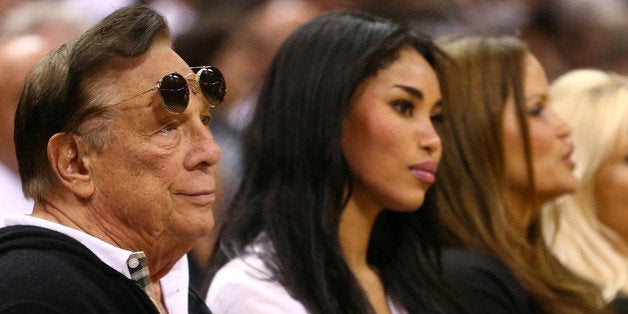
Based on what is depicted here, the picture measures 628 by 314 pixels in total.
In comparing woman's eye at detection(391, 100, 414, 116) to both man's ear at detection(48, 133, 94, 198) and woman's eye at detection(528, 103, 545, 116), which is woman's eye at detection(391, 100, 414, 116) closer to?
woman's eye at detection(528, 103, 545, 116)

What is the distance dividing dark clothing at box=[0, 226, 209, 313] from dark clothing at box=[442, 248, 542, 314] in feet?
4.96

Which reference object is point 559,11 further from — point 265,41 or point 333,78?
point 333,78

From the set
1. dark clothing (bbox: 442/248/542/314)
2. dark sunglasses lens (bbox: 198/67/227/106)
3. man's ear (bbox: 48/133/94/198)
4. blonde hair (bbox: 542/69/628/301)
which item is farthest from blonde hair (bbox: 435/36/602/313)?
man's ear (bbox: 48/133/94/198)

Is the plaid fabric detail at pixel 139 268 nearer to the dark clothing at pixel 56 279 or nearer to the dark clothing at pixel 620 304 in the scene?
the dark clothing at pixel 56 279

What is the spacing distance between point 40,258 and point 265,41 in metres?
2.82

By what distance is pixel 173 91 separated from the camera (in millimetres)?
2119

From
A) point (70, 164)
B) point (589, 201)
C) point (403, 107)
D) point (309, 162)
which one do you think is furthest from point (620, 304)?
point (70, 164)

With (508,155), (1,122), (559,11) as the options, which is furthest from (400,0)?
(1,122)

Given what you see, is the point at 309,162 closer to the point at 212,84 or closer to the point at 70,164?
the point at 212,84

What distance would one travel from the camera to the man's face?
2.09 m

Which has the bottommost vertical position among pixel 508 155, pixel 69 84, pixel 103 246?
pixel 508 155

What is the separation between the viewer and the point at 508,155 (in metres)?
3.80

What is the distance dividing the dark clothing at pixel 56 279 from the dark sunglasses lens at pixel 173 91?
0.31 m

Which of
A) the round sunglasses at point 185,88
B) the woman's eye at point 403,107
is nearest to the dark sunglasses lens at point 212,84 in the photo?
the round sunglasses at point 185,88
